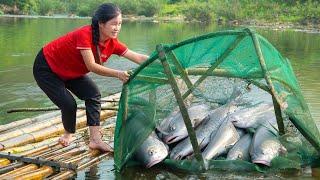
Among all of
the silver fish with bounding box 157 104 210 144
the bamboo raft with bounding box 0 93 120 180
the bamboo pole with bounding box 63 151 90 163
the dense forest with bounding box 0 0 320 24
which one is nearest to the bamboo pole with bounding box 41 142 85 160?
the bamboo raft with bounding box 0 93 120 180

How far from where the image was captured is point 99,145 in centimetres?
645

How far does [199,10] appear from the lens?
7969cm

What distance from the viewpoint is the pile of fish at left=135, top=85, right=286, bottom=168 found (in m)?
6.04

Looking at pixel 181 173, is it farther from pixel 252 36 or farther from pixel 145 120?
pixel 252 36

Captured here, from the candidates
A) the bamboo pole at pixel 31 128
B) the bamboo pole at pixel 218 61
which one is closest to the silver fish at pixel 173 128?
the bamboo pole at pixel 218 61

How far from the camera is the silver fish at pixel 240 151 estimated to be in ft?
20.0

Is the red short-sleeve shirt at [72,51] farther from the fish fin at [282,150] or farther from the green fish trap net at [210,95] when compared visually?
the fish fin at [282,150]

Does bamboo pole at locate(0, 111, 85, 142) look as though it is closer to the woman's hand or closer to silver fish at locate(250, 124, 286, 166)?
the woman's hand

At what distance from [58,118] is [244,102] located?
2.87m

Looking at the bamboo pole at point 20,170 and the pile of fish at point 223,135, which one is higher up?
the pile of fish at point 223,135

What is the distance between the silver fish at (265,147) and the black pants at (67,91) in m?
1.94

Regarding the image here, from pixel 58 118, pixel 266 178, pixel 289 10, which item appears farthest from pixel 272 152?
pixel 289 10

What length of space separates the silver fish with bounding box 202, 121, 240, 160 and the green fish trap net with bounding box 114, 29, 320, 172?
0.04ft

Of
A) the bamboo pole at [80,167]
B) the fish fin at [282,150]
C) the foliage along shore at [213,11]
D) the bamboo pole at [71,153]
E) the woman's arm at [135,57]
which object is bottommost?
Result: the foliage along shore at [213,11]
